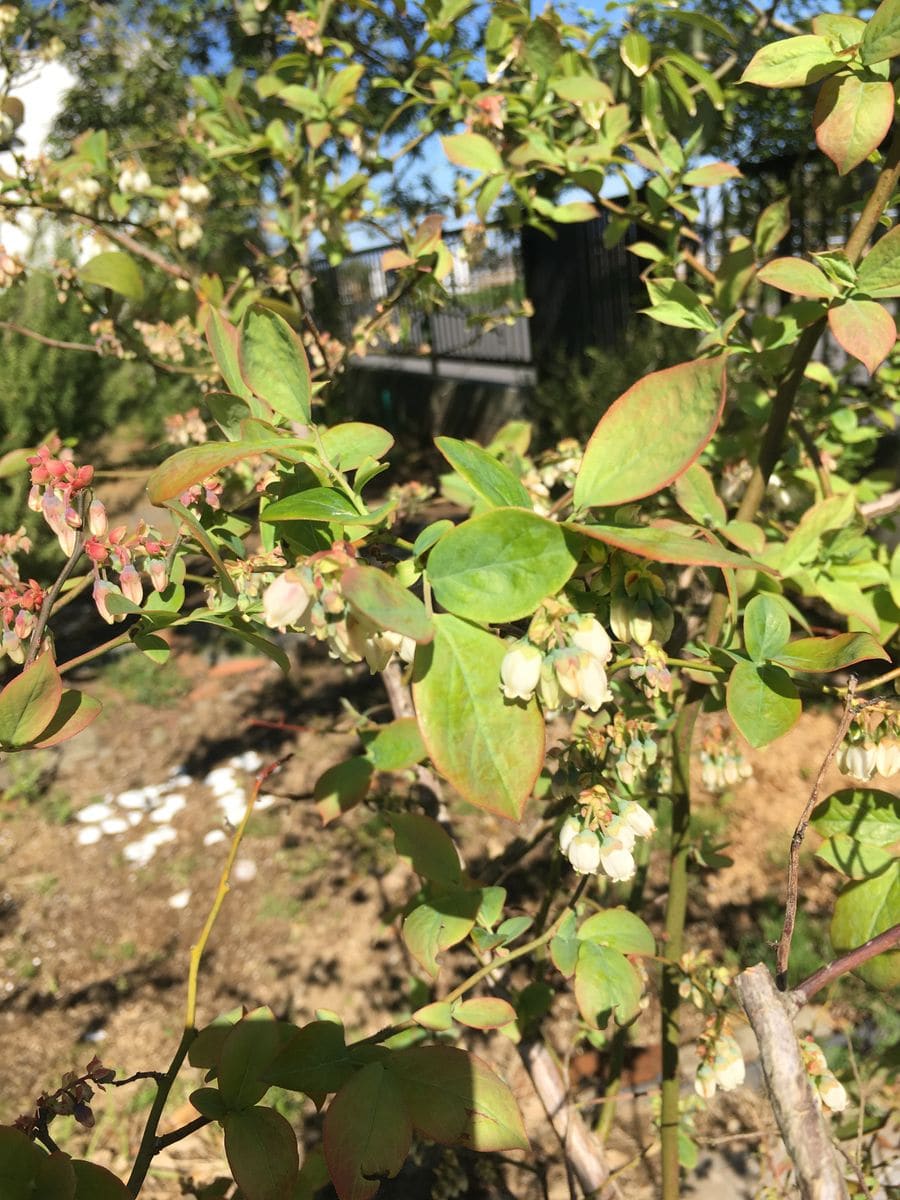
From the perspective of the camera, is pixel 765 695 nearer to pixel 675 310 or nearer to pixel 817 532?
pixel 817 532

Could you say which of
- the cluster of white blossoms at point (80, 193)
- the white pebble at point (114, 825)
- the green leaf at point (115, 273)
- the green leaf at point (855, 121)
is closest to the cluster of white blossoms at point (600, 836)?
the green leaf at point (855, 121)

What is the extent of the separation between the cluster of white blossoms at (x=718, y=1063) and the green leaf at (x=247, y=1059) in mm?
519

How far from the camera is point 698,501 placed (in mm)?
785

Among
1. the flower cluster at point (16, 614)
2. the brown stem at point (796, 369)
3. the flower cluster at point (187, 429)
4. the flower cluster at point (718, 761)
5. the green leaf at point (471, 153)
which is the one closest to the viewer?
the flower cluster at point (16, 614)

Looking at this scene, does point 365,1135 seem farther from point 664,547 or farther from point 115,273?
point 115,273

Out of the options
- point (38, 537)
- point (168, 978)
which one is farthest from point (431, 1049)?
point (38, 537)

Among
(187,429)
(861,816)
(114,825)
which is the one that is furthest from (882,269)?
(114,825)

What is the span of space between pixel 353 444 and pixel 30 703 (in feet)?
0.90

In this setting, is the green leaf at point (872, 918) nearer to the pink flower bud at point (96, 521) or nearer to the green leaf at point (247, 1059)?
the green leaf at point (247, 1059)

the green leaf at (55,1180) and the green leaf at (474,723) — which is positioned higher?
the green leaf at (474,723)

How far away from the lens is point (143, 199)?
225 cm

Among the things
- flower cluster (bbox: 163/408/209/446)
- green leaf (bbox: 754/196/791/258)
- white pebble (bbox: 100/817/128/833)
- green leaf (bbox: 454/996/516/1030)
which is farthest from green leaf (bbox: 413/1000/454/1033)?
white pebble (bbox: 100/817/128/833)

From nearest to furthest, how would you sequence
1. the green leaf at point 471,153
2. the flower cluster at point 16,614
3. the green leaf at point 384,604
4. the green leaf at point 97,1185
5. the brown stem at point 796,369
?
1. the green leaf at point 384,604
2. the green leaf at point 97,1185
3. the flower cluster at point 16,614
4. the brown stem at point 796,369
5. the green leaf at point 471,153

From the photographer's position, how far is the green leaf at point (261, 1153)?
0.52 metres
